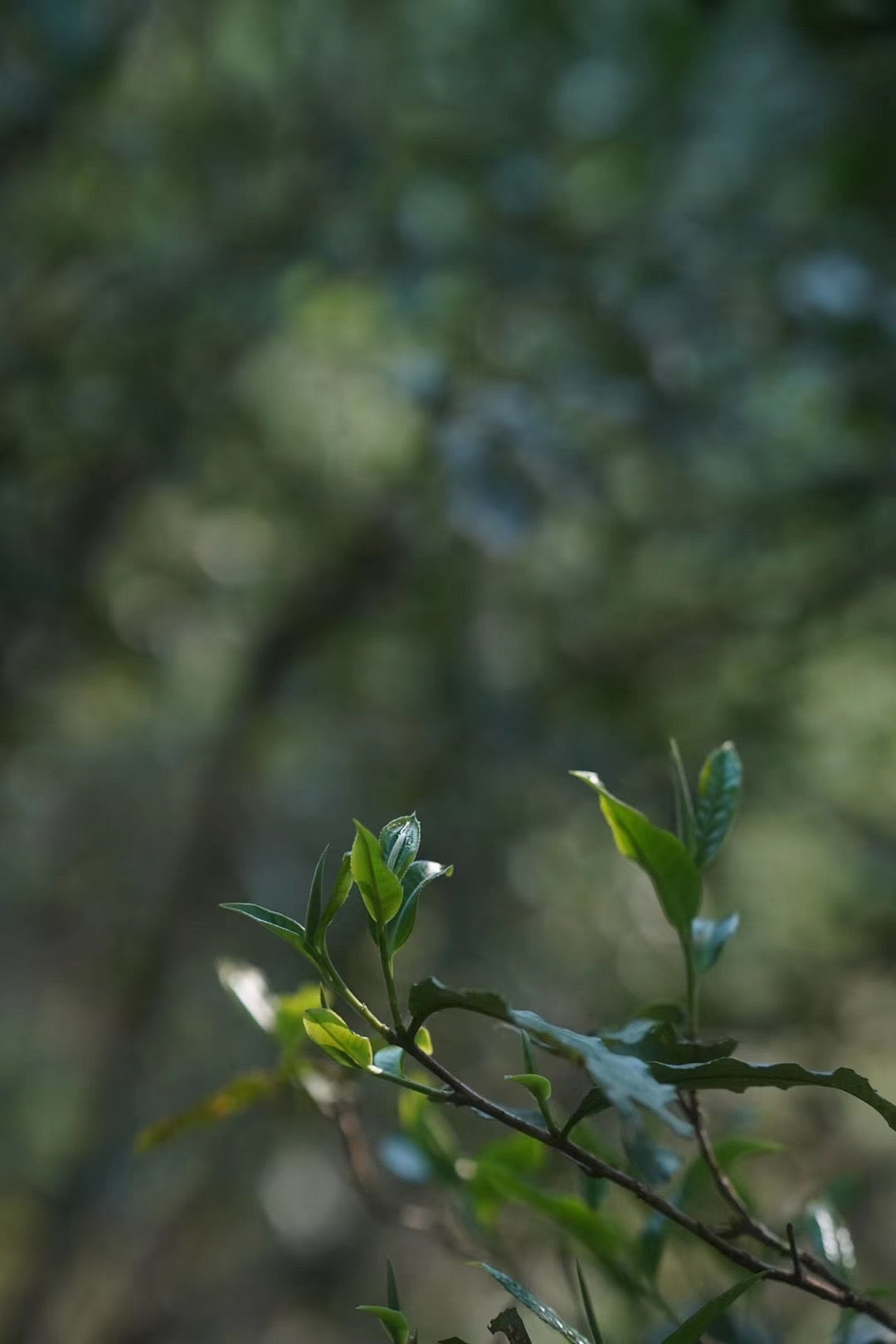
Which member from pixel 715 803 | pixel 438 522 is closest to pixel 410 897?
pixel 715 803

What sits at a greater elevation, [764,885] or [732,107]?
→ [732,107]

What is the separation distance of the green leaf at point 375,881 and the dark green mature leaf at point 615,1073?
2.0 inches

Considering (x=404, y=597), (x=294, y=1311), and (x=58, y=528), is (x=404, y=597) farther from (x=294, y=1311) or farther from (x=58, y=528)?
(x=294, y=1311)

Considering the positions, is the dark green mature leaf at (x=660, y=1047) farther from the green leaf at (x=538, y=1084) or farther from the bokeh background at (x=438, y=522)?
the bokeh background at (x=438, y=522)

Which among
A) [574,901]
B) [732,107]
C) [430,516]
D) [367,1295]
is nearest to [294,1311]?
[367,1295]

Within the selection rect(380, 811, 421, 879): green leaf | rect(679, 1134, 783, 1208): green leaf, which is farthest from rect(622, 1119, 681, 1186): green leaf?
rect(380, 811, 421, 879): green leaf

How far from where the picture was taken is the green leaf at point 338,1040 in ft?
1.14

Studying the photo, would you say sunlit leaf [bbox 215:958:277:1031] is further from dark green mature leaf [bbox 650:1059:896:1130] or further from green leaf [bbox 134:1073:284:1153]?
dark green mature leaf [bbox 650:1059:896:1130]

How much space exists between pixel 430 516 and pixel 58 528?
1.59 feet

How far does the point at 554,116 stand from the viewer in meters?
1.43

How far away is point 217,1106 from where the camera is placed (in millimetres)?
498

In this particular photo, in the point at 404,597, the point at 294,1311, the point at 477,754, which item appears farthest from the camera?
the point at 294,1311

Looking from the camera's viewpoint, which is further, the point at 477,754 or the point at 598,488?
the point at 477,754

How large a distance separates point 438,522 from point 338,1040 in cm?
138
